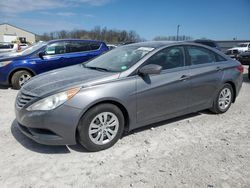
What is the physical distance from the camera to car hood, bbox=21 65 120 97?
3.44 meters

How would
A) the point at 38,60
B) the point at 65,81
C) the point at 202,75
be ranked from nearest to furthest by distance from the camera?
the point at 65,81, the point at 202,75, the point at 38,60

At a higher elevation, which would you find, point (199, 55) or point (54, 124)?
point (199, 55)

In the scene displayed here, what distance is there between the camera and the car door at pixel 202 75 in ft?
15.0

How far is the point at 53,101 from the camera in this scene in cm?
327

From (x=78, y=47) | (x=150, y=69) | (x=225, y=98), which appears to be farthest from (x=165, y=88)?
(x=78, y=47)

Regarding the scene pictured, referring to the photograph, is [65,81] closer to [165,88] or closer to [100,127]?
[100,127]

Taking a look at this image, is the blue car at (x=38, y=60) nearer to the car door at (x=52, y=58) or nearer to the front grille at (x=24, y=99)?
the car door at (x=52, y=58)

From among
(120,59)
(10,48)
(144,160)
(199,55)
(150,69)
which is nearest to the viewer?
(144,160)

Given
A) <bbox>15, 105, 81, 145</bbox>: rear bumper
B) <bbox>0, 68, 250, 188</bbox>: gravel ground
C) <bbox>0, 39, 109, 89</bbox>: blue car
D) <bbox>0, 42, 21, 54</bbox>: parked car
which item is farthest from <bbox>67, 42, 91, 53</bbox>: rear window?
<bbox>15, 105, 81, 145</bbox>: rear bumper

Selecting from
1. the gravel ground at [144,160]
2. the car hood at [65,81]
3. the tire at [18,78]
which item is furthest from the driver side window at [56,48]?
the car hood at [65,81]

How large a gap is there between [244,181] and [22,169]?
267cm

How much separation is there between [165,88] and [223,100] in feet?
6.09

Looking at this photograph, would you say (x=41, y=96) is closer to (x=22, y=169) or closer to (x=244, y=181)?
(x=22, y=169)

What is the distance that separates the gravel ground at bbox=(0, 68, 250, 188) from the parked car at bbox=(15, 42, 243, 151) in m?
0.26
